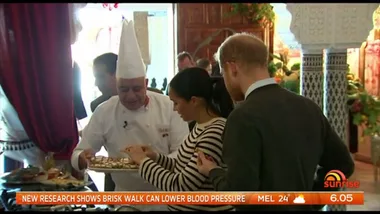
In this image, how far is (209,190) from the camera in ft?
4.56

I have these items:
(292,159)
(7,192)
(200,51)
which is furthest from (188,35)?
(292,159)

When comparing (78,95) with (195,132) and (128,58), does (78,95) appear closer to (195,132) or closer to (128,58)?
(128,58)

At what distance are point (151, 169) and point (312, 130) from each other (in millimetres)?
485

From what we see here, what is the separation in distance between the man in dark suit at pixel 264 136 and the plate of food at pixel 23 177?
2.34 ft

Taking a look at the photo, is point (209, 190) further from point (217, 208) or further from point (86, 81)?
point (86, 81)

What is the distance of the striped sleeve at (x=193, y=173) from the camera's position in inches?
53.1

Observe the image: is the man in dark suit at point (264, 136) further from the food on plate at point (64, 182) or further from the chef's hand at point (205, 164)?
the food on plate at point (64, 182)

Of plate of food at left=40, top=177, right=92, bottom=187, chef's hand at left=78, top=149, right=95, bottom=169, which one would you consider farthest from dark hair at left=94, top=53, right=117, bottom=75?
plate of food at left=40, top=177, right=92, bottom=187

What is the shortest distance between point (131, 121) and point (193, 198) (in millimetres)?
642

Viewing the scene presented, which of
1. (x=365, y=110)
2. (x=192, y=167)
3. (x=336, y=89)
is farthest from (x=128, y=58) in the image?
(x=365, y=110)

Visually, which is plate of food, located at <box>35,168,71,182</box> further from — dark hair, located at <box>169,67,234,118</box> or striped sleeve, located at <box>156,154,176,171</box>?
dark hair, located at <box>169,67,234,118</box>

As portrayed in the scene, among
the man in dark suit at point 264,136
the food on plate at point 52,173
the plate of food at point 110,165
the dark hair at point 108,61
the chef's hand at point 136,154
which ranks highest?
the dark hair at point 108,61

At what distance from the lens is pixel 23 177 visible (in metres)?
1.75

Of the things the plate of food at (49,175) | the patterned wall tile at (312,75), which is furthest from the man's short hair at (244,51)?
the patterned wall tile at (312,75)
